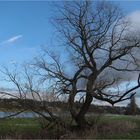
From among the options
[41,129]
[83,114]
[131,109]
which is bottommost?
[41,129]

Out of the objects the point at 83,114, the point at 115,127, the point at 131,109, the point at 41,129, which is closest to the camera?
the point at 41,129

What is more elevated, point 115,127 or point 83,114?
point 83,114

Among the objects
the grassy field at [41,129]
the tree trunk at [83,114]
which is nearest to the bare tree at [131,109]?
the grassy field at [41,129]

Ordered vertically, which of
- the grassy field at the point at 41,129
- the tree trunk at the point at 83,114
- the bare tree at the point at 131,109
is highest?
the bare tree at the point at 131,109

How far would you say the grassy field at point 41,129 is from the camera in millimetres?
30288

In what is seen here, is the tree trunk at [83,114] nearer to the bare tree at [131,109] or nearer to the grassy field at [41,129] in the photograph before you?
the grassy field at [41,129]

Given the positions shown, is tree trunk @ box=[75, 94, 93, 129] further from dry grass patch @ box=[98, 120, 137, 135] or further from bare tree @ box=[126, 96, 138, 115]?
bare tree @ box=[126, 96, 138, 115]

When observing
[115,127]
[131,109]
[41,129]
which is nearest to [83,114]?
[115,127]

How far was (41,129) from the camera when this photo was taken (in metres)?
31.3

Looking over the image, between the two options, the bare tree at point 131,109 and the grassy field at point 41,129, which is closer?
the grassy field at point 41,129

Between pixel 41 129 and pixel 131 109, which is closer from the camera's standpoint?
pixel 41 129

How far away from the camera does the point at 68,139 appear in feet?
94.3

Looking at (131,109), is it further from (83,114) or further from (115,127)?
(83,114)

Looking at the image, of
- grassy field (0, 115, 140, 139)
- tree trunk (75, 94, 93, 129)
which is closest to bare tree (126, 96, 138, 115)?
grassy field (0, 115, 140, 139)
